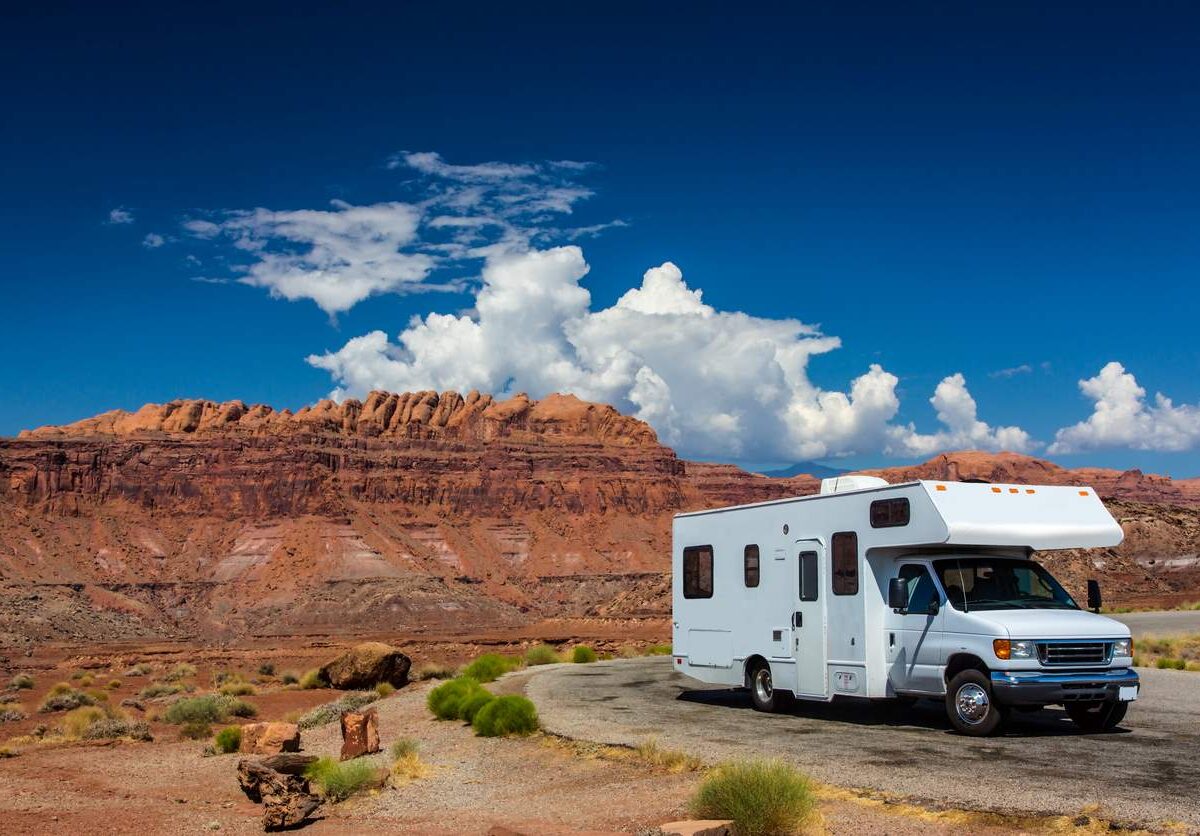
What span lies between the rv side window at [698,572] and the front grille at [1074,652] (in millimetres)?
6119

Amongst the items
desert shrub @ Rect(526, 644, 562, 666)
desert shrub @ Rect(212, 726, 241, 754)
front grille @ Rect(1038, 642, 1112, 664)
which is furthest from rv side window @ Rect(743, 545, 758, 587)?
desert shrub @ Rect(526, 644, 562, 666)

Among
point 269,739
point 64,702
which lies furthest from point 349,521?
point 269,739

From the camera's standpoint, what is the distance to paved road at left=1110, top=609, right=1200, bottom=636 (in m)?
33.2

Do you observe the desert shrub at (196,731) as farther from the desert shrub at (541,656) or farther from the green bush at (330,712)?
the desert shrub at (541,656)

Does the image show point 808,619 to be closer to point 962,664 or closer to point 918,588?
point 918,588

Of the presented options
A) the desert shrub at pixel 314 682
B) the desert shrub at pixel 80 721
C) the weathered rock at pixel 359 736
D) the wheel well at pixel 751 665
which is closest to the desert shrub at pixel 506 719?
the weathered rock at pixel 359 736

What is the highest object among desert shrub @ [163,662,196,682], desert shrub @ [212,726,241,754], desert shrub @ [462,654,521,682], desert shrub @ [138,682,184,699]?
desert shrub @ [462,654,521,682]

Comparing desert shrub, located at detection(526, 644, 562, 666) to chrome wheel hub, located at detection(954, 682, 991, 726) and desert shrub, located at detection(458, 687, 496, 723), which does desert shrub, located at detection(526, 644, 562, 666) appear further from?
chrome wheel hub, located at detection(954, 682, 991, 726)

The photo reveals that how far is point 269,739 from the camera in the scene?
16.0 m

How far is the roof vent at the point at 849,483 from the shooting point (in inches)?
602

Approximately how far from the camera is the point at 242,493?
114938mm

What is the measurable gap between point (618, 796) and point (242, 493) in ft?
364

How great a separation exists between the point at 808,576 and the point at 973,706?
3.15 m

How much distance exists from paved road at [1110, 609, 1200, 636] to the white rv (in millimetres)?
20313
